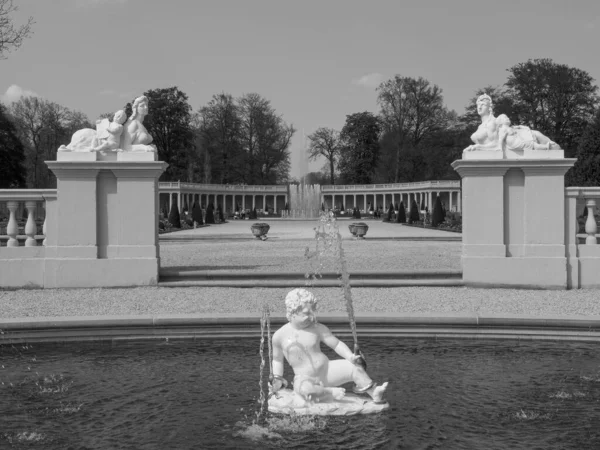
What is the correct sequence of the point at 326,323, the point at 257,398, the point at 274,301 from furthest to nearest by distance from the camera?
the point at 274,301
the point at 326,323
the point at 257,398

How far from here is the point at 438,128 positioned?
96.4m

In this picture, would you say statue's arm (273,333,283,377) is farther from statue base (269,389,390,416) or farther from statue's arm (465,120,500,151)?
statue's arm (465,120,500,151)

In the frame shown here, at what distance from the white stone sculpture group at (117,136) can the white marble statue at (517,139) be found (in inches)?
284

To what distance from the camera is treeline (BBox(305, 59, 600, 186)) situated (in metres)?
74.3

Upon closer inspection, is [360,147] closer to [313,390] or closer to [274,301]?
[274,301]

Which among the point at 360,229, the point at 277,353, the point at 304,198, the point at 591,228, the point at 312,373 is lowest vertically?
the point at 312,373

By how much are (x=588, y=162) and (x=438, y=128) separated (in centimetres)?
3752

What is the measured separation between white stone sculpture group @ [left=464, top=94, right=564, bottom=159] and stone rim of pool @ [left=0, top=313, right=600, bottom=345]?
5220 mm

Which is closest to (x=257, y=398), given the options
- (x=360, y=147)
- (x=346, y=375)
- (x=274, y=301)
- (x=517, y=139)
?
(x=346, y=375)

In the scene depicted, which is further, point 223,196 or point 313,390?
point 223,196

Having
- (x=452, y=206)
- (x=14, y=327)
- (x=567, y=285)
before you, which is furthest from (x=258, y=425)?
(x=452, y=206)

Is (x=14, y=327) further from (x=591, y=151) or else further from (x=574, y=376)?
(x=591, y=151)

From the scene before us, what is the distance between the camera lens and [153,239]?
13938 mm

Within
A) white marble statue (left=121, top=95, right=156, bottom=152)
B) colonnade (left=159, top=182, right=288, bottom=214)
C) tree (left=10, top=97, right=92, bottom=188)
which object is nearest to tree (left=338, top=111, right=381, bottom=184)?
colonnade (left=159, top=182, right=288, bottom=214)
